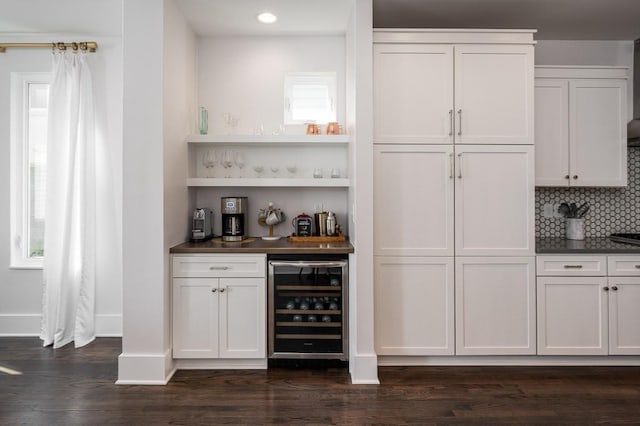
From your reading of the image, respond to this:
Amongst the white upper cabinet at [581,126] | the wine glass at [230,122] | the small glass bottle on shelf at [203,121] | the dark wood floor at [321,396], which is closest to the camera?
the dark wood floor at [321,396]

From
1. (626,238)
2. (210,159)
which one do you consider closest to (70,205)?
(210,159)

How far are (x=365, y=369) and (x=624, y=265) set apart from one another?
2021mm

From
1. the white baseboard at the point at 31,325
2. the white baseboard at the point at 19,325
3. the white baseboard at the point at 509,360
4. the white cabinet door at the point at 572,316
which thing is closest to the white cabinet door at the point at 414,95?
the white cabinet door at the point at 572,316

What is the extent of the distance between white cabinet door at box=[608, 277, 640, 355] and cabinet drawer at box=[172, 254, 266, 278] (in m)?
2.53

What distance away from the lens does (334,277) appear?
9.35ft

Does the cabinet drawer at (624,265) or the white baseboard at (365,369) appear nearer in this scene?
the white baseboard at (365,369)

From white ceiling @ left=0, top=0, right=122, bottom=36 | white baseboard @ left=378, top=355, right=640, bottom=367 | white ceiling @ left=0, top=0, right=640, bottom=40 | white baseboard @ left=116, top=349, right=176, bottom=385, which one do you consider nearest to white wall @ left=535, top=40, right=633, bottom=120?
white ceiling @ left=0, top=0, right=640, bottom=40

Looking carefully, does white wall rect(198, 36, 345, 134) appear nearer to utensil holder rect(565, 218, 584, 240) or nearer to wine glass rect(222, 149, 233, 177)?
wine glass rect(222, 149, 233, 177)

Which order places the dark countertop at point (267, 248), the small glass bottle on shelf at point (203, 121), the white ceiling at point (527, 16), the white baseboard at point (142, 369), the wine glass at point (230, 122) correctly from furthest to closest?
the wine glass at point (230, 122), the small glass bottle on shelf at point (203, 121), the white ceiling at point (527, 16), the dark countertop at point (267, 248), the white baseboard at point (142, 369)

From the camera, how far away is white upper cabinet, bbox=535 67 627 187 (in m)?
3.11

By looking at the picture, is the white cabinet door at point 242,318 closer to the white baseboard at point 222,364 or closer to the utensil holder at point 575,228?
the white baseboard at point 222,364

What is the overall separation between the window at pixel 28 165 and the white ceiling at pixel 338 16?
19.9 inches

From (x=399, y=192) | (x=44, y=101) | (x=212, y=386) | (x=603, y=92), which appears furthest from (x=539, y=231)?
(x=44, y=101)

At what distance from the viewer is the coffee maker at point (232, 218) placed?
124 inches
